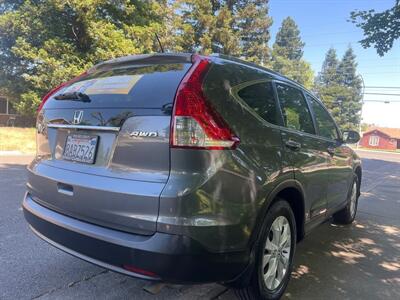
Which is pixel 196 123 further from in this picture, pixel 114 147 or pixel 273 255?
pixel 273 255

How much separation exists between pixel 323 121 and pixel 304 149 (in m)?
1.16

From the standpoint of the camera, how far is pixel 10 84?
20.3 meters

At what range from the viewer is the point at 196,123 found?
2.20 metres

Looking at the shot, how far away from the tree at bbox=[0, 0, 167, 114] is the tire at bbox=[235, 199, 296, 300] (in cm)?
1694

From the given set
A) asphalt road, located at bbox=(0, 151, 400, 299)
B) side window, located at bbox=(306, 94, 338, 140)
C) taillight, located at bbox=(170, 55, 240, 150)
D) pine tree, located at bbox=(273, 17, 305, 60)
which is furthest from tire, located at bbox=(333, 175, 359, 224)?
pine tree, located at bbox=(273, 17, 305, 60)

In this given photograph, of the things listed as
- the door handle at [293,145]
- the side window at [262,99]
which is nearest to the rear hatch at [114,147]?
the side window at [262,99]

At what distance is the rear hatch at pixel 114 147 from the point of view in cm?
220

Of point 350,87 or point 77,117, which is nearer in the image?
point 77,117

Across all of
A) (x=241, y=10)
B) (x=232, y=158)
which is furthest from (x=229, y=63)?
(x=241, y=10)

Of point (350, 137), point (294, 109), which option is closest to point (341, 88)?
point (350, 137)

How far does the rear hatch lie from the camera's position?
2199 mm

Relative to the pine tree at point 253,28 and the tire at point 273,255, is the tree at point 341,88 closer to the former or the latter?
the pine tree at point 253,28

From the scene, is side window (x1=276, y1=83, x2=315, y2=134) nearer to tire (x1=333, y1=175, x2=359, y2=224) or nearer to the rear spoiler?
the rear spoiler

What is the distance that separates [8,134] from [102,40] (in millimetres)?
6513
